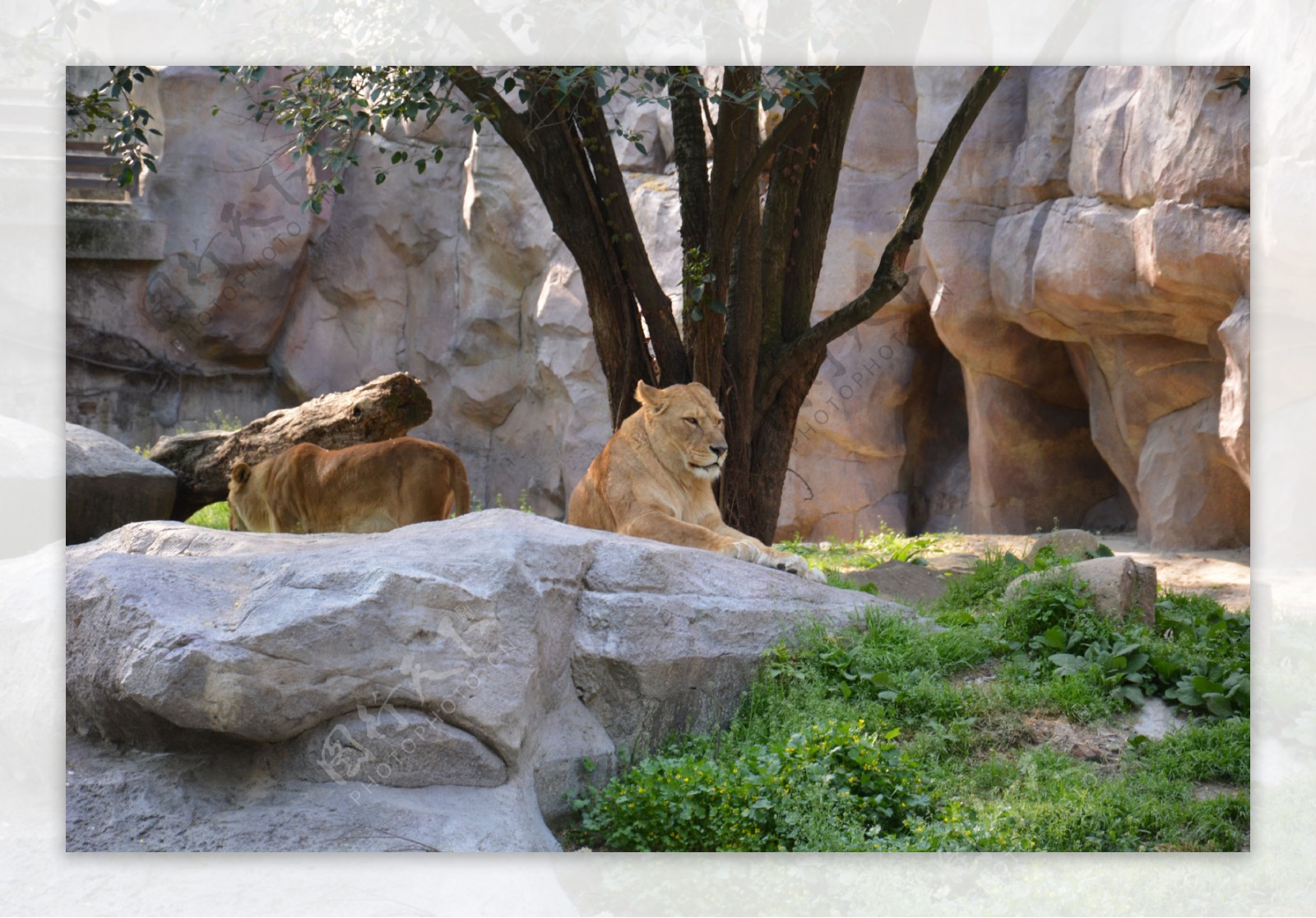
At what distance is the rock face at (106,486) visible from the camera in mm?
7551

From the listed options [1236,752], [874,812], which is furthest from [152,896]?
[1236,752]

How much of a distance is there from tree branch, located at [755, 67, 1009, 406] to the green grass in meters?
2.44

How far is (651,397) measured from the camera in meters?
6.45

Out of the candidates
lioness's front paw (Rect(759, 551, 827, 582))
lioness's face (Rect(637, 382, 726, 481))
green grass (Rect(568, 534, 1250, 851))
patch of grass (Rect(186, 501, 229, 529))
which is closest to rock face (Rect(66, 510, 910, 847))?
green grass (Rect(568, 534, 1250, 851))

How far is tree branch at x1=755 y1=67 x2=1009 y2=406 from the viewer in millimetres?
7281

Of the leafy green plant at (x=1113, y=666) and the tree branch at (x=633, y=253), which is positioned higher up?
the tree branch at (x=633, y=253)

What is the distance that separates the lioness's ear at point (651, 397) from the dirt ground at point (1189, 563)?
2.41 metres

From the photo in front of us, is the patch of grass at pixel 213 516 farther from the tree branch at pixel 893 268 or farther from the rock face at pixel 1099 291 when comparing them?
the rock face at pixel 1099 291

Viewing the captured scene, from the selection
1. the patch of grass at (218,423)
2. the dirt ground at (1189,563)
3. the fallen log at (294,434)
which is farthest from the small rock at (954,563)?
the patch of grass at (218,423)

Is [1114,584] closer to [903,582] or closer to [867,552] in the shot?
[903,582]

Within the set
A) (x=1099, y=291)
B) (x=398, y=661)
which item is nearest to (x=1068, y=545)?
(x=1099, y=291)

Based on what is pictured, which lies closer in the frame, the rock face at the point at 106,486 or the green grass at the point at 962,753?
the green grass at the point at 962,753

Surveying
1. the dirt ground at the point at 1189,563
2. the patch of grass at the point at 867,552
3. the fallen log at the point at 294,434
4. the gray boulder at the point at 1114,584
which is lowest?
the dirt ground at the point at 1189,563

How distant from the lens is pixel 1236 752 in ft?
14.9
